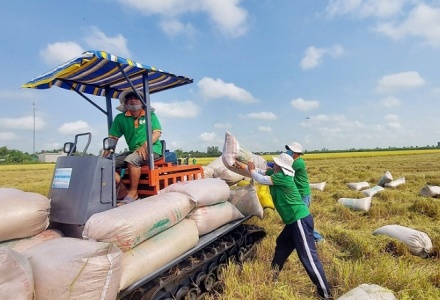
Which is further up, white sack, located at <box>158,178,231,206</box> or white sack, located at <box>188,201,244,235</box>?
white sack, located at <box>158,178,231,206</box>

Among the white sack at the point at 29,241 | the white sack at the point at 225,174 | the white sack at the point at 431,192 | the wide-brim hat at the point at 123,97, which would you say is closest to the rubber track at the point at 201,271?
the white sack at the point at 29,241

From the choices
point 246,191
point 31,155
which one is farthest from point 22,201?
point 31,155

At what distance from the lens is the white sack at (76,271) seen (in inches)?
86.0

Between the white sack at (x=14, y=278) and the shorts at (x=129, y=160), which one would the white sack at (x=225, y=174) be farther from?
the white sack at (x=14, y=278)

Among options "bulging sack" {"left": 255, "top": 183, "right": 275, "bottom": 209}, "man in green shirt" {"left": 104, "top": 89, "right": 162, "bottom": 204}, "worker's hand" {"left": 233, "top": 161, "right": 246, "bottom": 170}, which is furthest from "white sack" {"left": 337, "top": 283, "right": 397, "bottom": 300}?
"bulging sack" {"left": 255, "top": 183, "right": 275, "bottom": 209}

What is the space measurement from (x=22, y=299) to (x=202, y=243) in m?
1.90

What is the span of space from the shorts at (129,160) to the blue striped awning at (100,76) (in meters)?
0.97

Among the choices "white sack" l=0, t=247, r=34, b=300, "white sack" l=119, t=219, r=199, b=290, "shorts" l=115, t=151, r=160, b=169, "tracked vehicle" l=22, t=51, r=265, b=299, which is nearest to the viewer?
"white sack" l=0, t=247, r=34, b=300

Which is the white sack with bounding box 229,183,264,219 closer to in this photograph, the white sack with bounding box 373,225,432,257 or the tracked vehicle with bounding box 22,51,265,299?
the tracked vehicle with bounding box 22,51,265,299

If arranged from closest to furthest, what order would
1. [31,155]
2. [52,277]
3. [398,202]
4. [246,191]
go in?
[52,277] → [246,191] → [398,202] → [31,155]

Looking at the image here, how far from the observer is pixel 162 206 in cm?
326

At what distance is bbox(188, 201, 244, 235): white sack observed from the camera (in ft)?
12.6

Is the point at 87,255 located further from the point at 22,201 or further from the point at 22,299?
the point at 22,201

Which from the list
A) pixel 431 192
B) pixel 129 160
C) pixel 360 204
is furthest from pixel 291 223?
pixel 431 192
